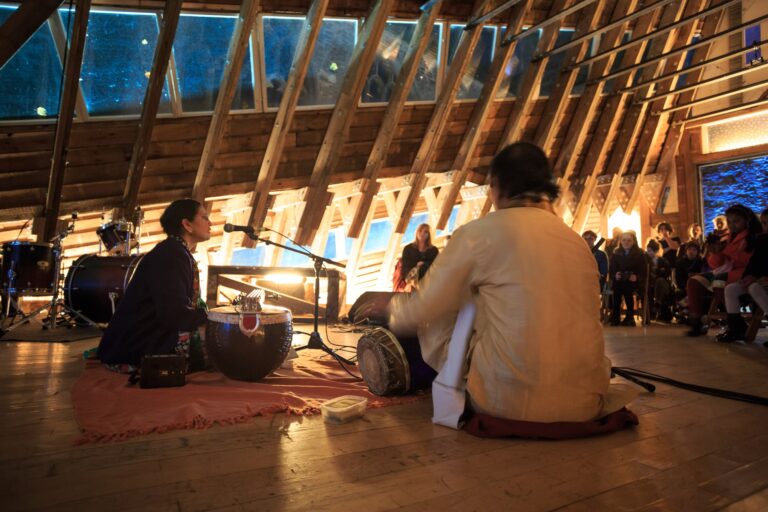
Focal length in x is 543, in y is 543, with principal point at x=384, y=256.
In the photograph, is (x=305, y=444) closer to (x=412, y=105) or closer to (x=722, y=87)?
(x=412, y=105)

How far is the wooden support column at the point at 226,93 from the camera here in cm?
493

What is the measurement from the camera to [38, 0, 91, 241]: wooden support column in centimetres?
421

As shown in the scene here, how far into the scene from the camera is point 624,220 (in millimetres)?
10414

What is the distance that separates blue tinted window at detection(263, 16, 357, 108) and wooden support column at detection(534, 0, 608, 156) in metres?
3.01

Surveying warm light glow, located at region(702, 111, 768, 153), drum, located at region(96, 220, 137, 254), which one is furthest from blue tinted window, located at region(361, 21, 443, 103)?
warm light glow, located at region(702, 111, 768, 153)

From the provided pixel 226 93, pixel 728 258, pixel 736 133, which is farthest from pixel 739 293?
pixel 736 133

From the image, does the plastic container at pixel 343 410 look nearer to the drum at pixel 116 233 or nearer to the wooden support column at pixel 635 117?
the drum at pixel 116 233

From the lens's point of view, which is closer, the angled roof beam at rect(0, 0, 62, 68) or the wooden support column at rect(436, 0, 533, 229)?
the angled roof beam at rect(0, 0, 62, 68)

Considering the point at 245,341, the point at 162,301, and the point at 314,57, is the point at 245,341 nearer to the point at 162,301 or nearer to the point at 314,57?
the point at 162,301

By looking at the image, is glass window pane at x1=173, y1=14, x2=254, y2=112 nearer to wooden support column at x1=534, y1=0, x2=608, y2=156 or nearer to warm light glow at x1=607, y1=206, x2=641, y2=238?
wooden support column at x1=534, y1=0, x2=608, y2=156

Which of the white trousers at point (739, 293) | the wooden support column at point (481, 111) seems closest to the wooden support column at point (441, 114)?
the wooden support column at point (481, 111)

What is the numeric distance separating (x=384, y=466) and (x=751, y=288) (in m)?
4.20

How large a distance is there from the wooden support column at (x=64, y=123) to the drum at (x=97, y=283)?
51 cm

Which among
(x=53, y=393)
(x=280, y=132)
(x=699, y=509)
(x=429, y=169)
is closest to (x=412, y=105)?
(x=429, y=169)
